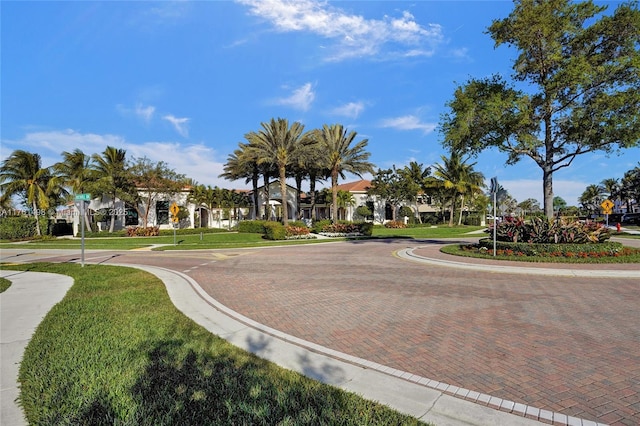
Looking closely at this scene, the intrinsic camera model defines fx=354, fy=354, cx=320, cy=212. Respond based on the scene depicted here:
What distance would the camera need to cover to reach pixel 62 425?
3.01 metres

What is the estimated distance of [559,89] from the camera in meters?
15.2

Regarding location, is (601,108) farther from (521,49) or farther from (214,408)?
Answer: (214,408)

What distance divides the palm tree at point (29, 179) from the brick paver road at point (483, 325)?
1403 inches

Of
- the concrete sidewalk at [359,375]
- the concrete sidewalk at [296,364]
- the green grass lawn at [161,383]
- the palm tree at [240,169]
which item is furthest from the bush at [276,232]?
the green grass lawn at [161,383]

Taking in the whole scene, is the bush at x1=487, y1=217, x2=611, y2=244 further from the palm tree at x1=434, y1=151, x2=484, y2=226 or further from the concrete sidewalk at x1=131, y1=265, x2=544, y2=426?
the palm tree at x1=434, y1=151, x2=484, y2=226

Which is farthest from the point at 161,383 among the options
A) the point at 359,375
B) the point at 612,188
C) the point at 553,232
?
the point at 612,188

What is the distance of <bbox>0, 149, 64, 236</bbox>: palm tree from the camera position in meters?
35.8

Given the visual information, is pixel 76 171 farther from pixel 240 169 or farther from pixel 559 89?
pixel 559 89

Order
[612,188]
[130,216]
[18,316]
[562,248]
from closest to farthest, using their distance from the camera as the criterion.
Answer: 1. [18,316]
2. [562,248]
3. [130,216]
4. [612,188]

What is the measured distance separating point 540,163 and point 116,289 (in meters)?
18.6

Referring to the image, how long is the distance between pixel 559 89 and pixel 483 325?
13937mm

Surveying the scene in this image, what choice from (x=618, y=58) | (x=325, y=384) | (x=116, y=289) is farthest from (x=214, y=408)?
(x=618, y=58)

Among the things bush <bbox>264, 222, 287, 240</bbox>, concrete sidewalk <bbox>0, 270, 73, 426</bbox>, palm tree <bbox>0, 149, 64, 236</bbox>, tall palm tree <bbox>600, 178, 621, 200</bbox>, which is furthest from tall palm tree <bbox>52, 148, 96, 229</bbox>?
tall palm tree <bbox>600, 178, 621, 200</bbox>

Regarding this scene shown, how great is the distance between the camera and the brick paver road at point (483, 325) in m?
3.88
